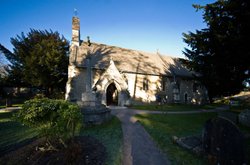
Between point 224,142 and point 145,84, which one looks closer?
point 224,142

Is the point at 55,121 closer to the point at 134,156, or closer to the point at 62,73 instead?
the point at 134,156

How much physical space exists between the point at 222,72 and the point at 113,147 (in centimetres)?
1053

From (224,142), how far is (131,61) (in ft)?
68.5

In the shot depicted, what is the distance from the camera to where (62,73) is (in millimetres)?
23672

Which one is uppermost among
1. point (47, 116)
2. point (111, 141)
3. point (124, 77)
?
point (124, 77)

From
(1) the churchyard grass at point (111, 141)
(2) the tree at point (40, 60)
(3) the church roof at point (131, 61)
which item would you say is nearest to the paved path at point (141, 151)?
(1) the churchyard grass at point (111, 141)

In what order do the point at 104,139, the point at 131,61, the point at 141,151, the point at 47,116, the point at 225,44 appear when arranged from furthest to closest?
the point at 131,61
the point at 225,44
the point at 104,139
the point at 141,151
the point at 47,116

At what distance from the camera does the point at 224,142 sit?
3928 mm

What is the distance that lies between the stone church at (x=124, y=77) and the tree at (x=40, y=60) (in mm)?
3365

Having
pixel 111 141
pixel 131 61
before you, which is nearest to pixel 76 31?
pixel 131 61

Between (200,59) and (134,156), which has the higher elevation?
(200,59)

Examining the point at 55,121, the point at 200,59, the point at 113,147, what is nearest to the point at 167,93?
the point at 200,59

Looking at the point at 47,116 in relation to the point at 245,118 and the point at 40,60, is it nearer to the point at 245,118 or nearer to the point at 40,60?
the point at 245,118

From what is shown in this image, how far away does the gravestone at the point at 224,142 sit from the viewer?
3602mm
